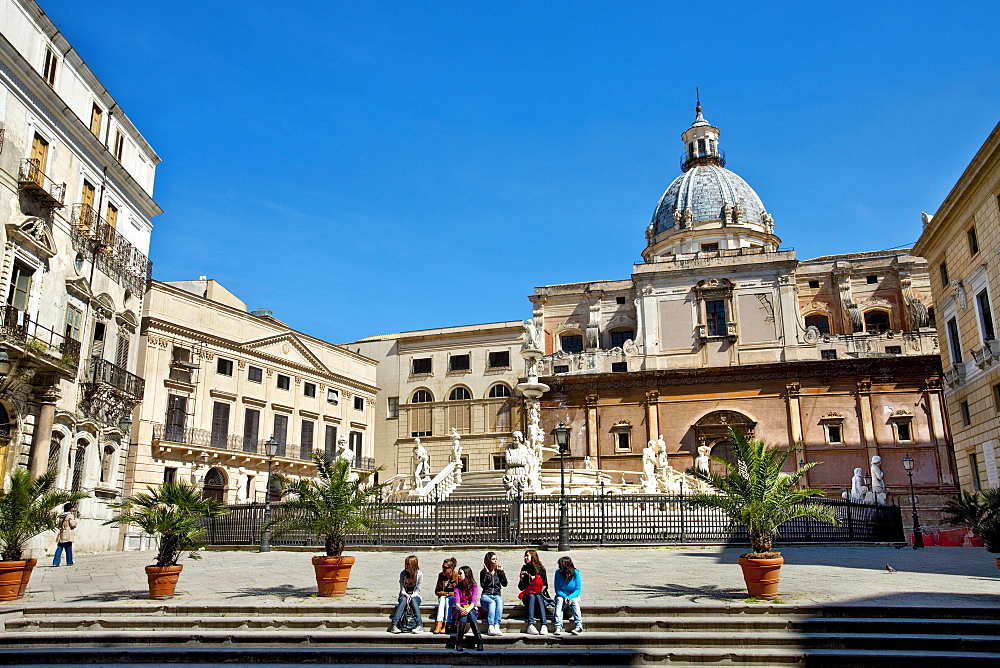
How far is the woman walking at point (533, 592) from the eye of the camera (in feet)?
31.8

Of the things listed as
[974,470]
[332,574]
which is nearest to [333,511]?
[332,574]

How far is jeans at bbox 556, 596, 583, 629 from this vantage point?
955 cm

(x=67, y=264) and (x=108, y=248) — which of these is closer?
(x=67, y=264)

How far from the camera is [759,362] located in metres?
40.7

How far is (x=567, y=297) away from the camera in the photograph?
4688 centimetres

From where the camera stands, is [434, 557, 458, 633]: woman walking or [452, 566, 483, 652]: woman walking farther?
[434, 557, 458, 633]: woman walking

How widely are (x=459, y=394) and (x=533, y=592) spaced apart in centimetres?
3737

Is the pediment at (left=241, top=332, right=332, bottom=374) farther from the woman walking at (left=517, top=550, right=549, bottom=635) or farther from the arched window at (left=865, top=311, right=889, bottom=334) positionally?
the woman walking at (left=517, top=550, right=549, bottom=635)

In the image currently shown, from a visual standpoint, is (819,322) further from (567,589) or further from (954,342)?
(567,589)

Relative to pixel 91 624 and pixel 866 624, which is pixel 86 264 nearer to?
pixel 91 624

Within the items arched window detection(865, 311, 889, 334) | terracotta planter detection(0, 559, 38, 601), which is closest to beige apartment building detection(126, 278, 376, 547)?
terracotta planter detection(0, 559, 38, 601)

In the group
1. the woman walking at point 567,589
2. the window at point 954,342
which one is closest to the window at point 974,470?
the window at point 954,342

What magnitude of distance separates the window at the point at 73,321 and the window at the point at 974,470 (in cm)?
2701

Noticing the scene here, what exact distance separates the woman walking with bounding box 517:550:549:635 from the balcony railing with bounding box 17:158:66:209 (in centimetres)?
1789
